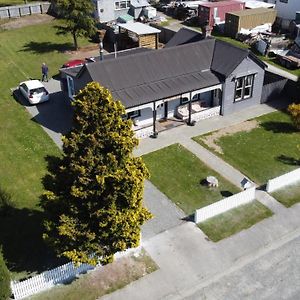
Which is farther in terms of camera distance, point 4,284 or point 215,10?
point 215,10

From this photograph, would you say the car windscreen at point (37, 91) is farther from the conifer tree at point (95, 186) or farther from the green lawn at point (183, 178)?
the conifer tree at point (95, 186)

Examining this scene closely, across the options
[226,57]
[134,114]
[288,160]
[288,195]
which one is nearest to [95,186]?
[288,195]

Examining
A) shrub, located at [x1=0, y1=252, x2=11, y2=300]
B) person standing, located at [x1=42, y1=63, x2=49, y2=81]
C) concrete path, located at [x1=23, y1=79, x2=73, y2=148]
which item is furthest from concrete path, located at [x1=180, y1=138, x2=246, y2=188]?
→ person standing, located at [x1=42, y1=63, x2=49, y2=81]

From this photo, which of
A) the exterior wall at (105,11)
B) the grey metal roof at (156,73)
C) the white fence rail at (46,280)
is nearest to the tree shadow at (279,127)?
the grey metal roof at (156,73)

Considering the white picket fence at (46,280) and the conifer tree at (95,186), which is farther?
the white picket fence at (46,280)

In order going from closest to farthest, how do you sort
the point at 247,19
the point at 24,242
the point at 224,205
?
the point at 24,242 < the point at 224,205 < the point at 247,19

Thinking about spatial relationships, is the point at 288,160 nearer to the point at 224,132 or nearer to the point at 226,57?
the point at 224,132
